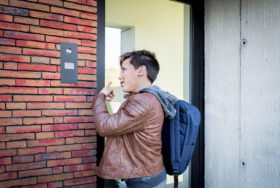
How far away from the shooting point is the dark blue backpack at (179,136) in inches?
84.2

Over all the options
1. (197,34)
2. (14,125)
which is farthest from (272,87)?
(14,125)

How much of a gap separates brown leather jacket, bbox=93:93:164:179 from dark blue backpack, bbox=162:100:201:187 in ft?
0.55

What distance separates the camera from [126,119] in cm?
186

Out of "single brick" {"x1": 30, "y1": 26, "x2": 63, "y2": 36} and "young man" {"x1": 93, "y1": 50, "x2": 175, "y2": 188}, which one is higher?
"single brick" {"x1": 30, "y1": 26, "x2": 63, "y2": 36}

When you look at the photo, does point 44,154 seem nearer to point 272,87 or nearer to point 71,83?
point 71,83

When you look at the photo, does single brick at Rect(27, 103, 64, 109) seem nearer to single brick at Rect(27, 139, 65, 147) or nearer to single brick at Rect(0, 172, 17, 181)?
single brick at Rect(27, 139, 65, 147)

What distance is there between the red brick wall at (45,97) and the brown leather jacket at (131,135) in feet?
2.23

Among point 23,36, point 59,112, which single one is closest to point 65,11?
point 23,36

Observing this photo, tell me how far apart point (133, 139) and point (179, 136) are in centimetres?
42

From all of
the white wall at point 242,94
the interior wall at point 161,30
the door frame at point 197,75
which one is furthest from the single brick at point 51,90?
the white wall at point 242,94

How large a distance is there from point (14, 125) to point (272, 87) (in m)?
2.74

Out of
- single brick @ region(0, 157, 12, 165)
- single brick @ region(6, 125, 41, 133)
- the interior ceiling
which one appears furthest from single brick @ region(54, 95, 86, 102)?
the interior ceiling

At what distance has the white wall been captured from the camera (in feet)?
9.34

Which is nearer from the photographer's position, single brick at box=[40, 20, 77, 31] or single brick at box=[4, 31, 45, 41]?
single brick at box=[4, 31, 45, 41]
